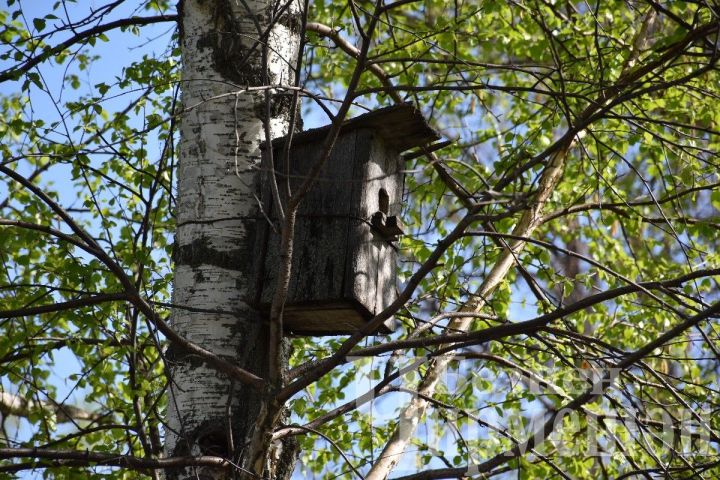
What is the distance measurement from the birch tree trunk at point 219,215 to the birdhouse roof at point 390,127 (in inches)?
5.3

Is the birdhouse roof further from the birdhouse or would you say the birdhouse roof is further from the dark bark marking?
the dark bark marking

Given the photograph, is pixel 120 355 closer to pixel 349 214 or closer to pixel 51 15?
pixel 51 15

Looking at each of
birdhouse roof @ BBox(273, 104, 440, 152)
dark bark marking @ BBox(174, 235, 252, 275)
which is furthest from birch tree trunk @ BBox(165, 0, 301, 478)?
birdhouse roof @ BBox(273, 104, 440, 152)

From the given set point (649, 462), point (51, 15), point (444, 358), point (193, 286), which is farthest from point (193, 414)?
point (649, 462)

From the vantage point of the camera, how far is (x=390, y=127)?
274 centimetres

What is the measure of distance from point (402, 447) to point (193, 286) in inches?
42.6

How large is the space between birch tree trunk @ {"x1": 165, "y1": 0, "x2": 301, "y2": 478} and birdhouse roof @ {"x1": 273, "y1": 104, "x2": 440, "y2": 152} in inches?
5.3

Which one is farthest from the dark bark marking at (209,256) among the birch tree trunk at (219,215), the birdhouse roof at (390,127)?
the birdhouse roof at (390,127)

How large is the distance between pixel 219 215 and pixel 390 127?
1.90ft

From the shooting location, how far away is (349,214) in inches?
103

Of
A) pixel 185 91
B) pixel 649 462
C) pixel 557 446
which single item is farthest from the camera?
pixel 649 462

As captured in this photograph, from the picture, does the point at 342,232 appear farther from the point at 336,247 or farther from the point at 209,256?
the point at 209,256

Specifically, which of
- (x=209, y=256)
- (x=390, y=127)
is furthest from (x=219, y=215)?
(x=390, y=127)

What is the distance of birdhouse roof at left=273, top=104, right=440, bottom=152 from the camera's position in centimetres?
265
